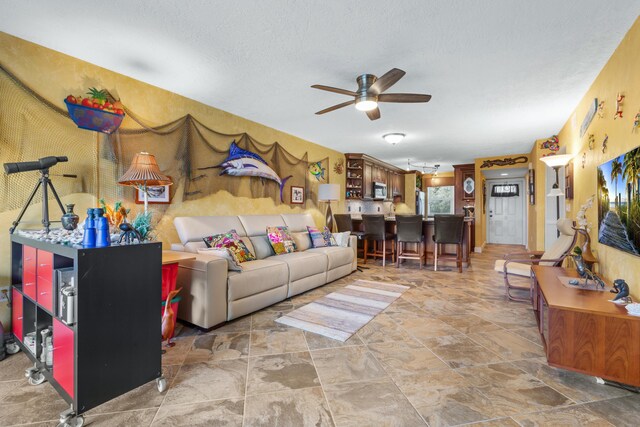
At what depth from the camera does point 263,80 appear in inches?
119

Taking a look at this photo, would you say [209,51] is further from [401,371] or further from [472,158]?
[472,158]

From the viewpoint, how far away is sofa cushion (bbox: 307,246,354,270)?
13.8 feet

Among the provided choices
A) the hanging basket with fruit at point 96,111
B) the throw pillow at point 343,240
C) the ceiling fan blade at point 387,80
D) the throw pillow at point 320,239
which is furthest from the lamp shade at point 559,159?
the hanging basket with fruit at point 96,111

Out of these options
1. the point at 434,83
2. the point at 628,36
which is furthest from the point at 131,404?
the point at 628,36

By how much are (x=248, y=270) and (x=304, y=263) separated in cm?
91

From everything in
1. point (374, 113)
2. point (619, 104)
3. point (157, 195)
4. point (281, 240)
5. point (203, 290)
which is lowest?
point (203, 290)

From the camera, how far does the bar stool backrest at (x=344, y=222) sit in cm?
586

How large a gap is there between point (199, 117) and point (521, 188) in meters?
9.18

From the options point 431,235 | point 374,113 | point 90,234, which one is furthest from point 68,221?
point 431,235

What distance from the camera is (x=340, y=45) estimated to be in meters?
2.36

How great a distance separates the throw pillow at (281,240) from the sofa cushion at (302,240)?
0.15 meters

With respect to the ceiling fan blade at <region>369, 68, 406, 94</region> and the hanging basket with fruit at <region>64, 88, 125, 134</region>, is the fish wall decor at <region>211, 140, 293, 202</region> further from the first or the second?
the ceiling fan blade at <region>369, 68, 406, 94</region>

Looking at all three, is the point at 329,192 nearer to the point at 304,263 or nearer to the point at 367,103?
the point at 304,263

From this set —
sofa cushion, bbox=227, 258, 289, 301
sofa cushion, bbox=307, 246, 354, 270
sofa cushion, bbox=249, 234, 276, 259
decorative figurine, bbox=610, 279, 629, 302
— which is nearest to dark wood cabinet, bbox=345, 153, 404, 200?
sofa cushion, bbox=307, 246, 354, 270
